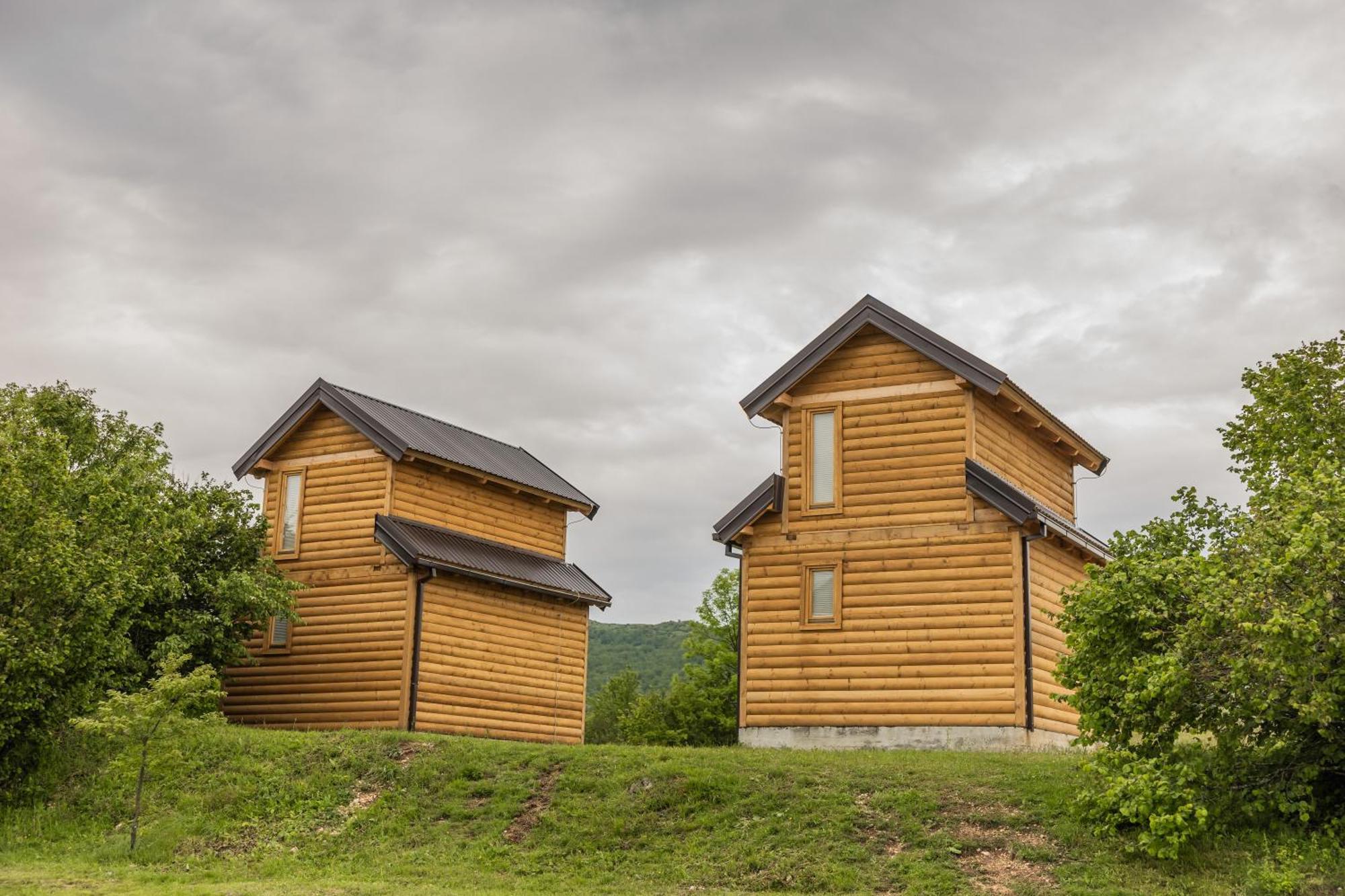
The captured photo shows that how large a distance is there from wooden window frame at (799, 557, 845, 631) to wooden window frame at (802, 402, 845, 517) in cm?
105

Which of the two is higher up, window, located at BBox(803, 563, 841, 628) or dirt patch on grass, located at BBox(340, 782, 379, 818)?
window, located at BBox(803, 563, 841, 628)

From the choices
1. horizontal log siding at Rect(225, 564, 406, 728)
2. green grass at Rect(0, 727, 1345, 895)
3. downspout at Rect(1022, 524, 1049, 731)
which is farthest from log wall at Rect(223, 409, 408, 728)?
downspout at Rect(1022, 524, 1049, 731)

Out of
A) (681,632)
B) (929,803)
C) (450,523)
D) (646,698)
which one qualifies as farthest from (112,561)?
(681,632)

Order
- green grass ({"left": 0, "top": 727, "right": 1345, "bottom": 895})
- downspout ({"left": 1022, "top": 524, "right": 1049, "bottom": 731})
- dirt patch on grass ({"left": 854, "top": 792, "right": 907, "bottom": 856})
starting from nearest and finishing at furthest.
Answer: green grass ({"left": 0, "top": 727, "right": 1345, "bottom": 895}) < dirt patch on grass ({"left": 854, "top": 792, "right": 907, "bottom": 856}) < downspout ({"left": 1022, "top": 524, "right": 1049, "bottom": 731})

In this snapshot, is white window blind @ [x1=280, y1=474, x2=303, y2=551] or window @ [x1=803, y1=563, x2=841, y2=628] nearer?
window @ [x1=803, y1=563, x2=841, y2=628]

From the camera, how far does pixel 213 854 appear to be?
2161 cm

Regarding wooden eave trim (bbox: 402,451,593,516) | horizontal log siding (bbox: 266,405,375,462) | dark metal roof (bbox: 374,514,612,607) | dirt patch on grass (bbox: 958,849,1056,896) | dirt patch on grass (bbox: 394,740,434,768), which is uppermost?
horizontal log siding (bbox: 266,405,375,462)

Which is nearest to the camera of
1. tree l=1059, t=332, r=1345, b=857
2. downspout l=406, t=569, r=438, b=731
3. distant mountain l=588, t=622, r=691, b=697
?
tree l=1059, t=332, r=1345, b=857

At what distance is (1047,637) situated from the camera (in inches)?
1048

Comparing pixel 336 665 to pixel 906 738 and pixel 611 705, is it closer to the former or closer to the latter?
pixel 906 738

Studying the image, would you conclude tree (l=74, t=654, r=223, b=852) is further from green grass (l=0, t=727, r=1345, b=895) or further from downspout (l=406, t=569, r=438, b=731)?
downspout (l=406, t=569, r=438, b=731)

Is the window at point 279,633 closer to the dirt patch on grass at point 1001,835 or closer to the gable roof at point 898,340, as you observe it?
the gable roof at point 898,340

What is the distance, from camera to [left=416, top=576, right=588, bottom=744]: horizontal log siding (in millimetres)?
31203

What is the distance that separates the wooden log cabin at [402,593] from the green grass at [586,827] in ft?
16.2
